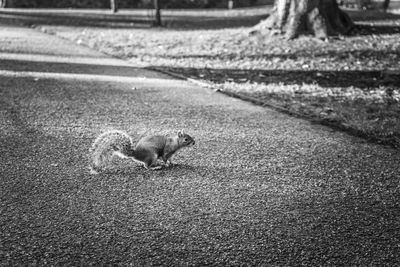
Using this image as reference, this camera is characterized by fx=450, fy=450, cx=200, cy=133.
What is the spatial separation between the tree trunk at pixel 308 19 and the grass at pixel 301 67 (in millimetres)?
431

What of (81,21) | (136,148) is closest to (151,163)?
(136,148)

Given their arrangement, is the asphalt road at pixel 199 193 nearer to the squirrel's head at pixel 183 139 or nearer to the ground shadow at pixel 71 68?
the squirrel's head at pixel 183 139

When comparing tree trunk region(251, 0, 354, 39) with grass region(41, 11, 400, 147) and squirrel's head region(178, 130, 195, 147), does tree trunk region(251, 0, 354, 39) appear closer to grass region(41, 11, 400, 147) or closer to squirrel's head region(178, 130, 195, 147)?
grass region(41, 11, 400, 147)

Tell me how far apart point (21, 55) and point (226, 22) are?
31.9 ft

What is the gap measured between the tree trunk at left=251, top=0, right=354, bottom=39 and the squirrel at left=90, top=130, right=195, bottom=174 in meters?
8.49

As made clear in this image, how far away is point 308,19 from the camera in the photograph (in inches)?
488

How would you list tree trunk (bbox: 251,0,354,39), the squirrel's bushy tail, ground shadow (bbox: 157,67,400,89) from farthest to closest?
tree trunk (bbox: 251,0,354,39) → ground shadow (bbox: 157,67,400,89) → the squirrel's bushy tail

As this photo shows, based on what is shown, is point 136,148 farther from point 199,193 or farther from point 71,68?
point 71,68

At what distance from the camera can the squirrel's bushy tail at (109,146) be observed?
14.0 ft

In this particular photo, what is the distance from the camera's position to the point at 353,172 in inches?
179

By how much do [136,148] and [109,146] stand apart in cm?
29

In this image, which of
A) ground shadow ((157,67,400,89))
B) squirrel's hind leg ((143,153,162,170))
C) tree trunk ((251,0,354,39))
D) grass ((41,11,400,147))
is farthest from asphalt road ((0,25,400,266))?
tree trunk ((251,0,354,39))

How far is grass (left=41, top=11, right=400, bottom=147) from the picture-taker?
267 inches

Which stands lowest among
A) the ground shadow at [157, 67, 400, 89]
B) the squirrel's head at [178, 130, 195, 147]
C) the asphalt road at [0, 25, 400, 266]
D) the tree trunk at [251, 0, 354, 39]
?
the asphalt road at [0, 25, 400, 266]
